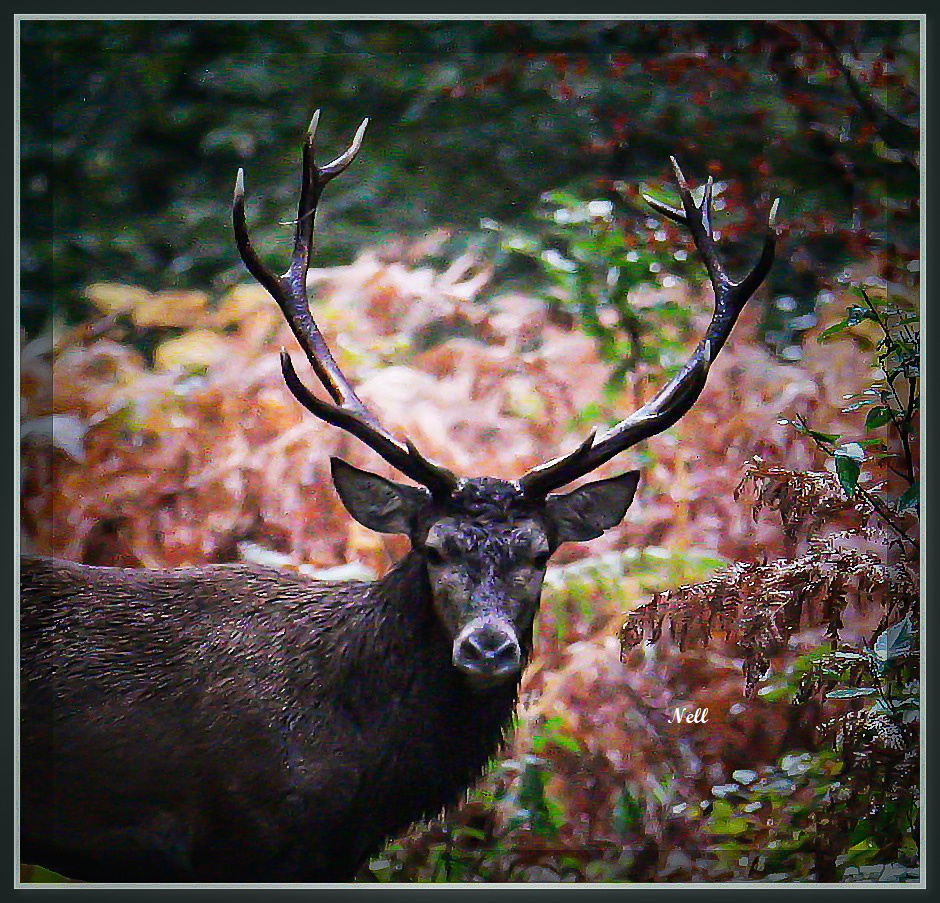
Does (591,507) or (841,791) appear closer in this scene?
(591,507)

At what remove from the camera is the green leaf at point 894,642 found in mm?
3168

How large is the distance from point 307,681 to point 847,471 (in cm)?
153

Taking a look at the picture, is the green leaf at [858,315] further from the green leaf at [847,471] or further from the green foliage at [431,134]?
the green leaf at [847,471]

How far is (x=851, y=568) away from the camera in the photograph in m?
3.24

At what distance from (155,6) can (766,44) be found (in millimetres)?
1754

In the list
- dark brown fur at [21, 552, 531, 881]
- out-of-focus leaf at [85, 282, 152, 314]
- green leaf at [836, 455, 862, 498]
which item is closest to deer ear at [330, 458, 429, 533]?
dark brown fur at [21, 552, 531, 881]

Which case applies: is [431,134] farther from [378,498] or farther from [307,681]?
[307,681]

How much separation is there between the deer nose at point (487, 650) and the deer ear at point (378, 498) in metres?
0.38

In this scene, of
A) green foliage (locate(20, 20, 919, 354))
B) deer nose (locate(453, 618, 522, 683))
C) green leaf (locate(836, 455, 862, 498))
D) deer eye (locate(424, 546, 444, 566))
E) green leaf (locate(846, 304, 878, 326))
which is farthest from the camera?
green foliage (locate(20, 20, 919, 354))

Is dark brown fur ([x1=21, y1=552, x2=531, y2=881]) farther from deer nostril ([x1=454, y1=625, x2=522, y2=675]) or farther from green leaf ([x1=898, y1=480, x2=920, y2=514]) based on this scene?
green leaf ([x1=898, y1=480, x2=920, y2=514])

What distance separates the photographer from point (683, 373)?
303 centimetres

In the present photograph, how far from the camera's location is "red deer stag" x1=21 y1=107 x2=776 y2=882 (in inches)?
110

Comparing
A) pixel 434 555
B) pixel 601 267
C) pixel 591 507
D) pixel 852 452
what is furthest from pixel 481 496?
pixel 852 452

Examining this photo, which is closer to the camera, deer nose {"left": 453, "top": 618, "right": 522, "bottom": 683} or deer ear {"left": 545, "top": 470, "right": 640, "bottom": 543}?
deer nose {"left": 453, "top": 618, "right": 522, "bottom": 683}
